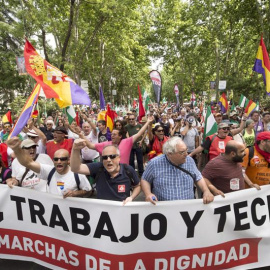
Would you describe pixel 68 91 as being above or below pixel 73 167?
above

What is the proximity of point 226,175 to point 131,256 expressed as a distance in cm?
134

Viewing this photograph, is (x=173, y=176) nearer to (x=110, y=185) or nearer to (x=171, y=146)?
(x=171, y=146)

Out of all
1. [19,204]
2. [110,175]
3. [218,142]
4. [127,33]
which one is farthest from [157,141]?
[127,33]

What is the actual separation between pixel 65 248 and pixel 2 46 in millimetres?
26007

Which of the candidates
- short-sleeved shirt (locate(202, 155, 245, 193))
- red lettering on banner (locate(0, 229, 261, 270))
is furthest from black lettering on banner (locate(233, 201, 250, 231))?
short-sleeved shirt (locate(202, 155, 245, 193))

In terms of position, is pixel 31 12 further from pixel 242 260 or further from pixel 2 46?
pixel 2 46

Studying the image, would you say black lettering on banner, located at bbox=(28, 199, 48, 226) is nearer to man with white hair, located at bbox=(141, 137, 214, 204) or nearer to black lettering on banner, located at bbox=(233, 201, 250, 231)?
man with white hair, located at bbox=(141, 137, 214, 204)

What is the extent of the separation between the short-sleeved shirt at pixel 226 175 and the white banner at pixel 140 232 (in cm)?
22

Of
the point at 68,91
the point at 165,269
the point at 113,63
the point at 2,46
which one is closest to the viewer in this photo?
the point at 165,269

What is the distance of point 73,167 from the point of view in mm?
2820

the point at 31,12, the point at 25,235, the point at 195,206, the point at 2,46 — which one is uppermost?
the point at 2,46

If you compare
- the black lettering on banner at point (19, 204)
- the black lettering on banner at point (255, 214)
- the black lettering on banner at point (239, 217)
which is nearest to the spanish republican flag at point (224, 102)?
the black lettering on banner at point (255, 214)

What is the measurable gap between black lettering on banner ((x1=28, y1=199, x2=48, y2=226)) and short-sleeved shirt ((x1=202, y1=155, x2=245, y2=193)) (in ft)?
6.14

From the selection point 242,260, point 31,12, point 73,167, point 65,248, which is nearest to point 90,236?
point 65,248
